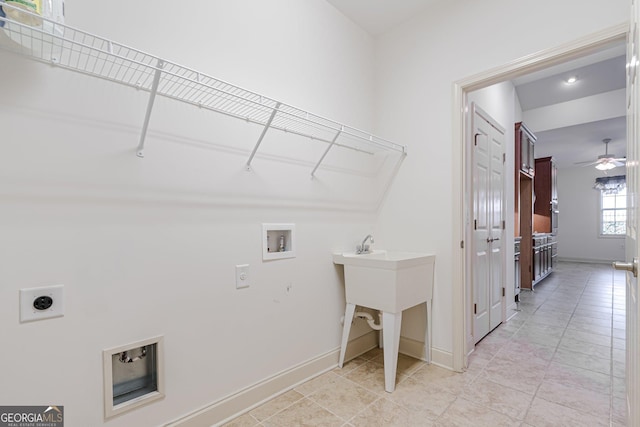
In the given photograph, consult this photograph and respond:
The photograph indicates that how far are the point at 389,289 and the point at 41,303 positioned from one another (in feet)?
5.53

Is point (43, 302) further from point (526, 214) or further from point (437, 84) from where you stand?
point (526, 214)

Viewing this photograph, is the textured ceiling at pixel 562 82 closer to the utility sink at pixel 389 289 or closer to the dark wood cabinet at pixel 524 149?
the dark wood cabinet at pixel 524 149

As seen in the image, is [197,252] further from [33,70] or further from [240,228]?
[33,70]

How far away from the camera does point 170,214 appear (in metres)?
1.43

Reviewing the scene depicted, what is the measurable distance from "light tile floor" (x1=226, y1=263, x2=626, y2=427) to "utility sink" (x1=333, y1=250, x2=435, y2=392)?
7.2 inches

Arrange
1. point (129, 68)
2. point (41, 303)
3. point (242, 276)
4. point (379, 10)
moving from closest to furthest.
A: point (41, 303) → point (129, 68) → point (242, 276) → point (379, 10)

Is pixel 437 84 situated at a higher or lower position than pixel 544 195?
higher

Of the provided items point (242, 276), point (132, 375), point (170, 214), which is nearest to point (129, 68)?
point (170, 214)

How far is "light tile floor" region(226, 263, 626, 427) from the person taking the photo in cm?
163

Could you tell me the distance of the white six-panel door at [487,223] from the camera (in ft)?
8.58

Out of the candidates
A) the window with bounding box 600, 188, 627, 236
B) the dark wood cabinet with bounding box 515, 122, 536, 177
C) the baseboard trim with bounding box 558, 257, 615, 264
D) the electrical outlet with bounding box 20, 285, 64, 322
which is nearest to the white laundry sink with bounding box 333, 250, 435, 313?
the electrical outlet with bounding box 20, 285, 64, 322

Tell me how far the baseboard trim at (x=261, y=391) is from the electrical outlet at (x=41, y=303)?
739 mm

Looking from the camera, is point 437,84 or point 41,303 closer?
point 41,303

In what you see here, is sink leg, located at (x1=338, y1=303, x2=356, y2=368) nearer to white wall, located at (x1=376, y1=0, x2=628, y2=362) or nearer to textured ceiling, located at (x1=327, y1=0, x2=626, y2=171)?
white wall, located at (x1=376, y1=0, x2=628, y2=362)
